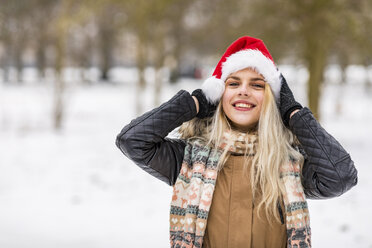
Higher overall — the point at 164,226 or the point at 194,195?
the point at 194,195

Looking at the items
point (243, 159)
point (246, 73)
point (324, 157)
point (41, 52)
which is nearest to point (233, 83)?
point (246, 73)

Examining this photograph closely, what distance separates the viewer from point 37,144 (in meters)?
9.01

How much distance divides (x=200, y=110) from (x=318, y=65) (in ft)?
26.1

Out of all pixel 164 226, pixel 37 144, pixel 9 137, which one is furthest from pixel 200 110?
pixel 9 137

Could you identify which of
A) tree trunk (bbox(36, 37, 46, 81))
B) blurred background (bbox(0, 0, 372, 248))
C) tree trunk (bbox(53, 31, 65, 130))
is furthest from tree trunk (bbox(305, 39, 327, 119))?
tree trunk (bbox(36, 37, 46, 81))

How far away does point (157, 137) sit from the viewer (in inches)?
75.7

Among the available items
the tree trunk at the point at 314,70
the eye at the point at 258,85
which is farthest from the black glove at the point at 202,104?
the tree trunk at the point at 314,70

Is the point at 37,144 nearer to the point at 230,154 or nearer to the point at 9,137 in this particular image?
the point at 9,137

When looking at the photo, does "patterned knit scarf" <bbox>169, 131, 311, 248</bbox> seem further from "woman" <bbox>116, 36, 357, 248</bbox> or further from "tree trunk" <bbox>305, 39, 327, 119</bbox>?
"tree trunk" <bbox>305, 39, 327, 119</bbox>

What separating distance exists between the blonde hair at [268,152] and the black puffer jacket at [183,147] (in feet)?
0.35

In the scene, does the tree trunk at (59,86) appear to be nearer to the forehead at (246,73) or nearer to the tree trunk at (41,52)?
the forehead at (246,73)

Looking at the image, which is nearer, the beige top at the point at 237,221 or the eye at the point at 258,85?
the beige top at the point at 237,221

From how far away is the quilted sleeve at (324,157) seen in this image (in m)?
1.76

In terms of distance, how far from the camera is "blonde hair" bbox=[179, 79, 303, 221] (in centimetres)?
186
